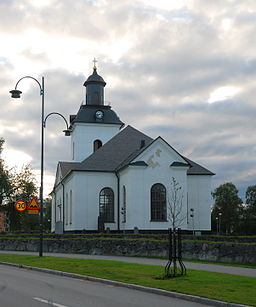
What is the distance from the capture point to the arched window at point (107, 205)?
48875 millimetres

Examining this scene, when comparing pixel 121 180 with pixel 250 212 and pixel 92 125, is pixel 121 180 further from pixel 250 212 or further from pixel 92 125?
pixel 250 212

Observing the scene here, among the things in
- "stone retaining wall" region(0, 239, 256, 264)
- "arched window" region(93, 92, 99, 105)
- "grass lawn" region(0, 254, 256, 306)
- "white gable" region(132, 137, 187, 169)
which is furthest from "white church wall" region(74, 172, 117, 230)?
"grass lawn" region(0, 254, 256, 306)

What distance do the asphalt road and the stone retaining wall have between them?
928cm

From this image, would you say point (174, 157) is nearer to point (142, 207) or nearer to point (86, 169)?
point (142, 207)

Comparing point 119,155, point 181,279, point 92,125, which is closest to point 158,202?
point 119,155

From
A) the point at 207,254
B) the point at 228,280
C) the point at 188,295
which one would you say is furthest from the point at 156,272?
the point at 207,254

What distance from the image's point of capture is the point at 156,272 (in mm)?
17828

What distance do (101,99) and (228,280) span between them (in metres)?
44.5

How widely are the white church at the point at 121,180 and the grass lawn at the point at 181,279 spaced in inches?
937

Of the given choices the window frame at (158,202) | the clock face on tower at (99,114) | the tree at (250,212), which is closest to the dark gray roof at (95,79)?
the clock face on tower at (99,114)

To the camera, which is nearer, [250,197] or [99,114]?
[99,114]

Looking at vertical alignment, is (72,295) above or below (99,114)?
below

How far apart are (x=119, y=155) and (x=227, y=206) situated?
60.6 metres

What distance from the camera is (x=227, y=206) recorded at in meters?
107
